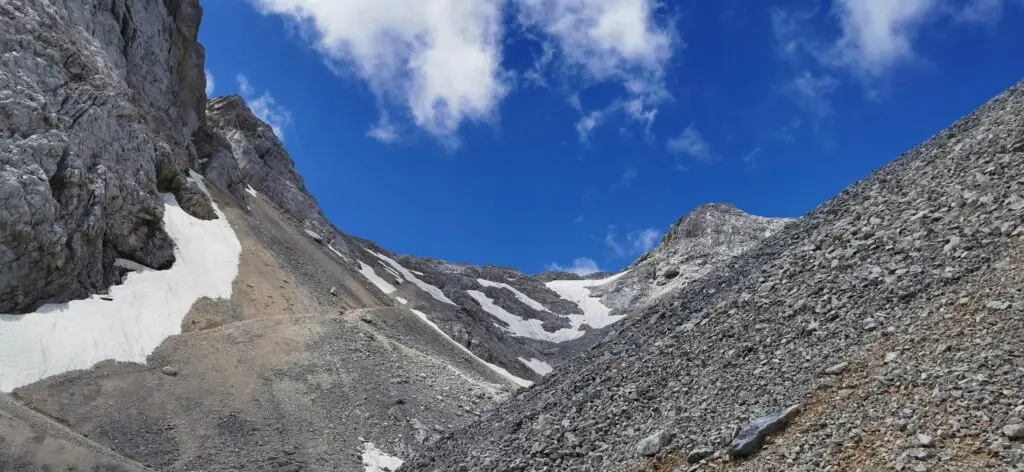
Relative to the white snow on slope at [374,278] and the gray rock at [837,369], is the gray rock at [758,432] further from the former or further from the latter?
the white snow on slope at [374,278]

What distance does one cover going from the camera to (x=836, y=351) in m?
12.2

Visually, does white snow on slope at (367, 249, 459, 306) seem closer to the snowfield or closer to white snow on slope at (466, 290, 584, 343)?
the snowfield

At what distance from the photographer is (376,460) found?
31.0m

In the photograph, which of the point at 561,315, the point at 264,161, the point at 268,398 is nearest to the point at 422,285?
the point at 264,161

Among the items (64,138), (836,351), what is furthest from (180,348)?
(836,351)

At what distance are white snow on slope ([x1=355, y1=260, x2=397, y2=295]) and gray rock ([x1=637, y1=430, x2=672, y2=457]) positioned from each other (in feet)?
191

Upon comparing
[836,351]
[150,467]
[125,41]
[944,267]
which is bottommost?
[150,467]

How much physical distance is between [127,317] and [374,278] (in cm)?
3609

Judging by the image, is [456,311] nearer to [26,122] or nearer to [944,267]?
[26,122]

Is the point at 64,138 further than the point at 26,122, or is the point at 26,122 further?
the point at 64,138

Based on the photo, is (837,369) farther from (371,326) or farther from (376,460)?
(371,326)

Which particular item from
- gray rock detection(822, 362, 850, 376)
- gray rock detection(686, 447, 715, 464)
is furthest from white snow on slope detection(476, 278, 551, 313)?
gray rock detection(822, 362, 850, 376)

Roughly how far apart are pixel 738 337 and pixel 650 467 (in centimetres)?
416

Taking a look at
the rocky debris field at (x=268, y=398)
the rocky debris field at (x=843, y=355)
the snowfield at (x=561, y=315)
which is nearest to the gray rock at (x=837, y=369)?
the rocky debris field at (x=843, y=355)
